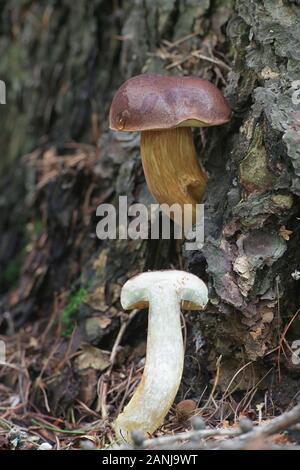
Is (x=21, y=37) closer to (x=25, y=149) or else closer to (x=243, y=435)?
(x=25, y=149)

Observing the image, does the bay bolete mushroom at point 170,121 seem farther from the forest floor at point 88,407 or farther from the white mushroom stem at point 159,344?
the forest floor at point 88,407

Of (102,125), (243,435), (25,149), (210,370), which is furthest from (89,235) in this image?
(243,435)

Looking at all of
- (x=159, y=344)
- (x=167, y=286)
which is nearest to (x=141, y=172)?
(x=167, y=286)

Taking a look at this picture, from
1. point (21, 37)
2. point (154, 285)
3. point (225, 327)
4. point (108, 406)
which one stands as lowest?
point (108, 406)

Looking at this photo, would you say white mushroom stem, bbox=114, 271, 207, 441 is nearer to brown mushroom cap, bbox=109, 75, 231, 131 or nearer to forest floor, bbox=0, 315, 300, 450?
forest floor, bbox=0, 315, 300, 450

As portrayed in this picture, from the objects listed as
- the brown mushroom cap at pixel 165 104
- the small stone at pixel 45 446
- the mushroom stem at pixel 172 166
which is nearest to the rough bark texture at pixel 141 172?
the mushroom stem at pixel 172 166

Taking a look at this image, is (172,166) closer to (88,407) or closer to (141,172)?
(141,172)

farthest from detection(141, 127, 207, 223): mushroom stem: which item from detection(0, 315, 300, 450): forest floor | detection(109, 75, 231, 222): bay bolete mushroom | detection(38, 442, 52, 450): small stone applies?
detection(38, 442, 52, 450): small stone
